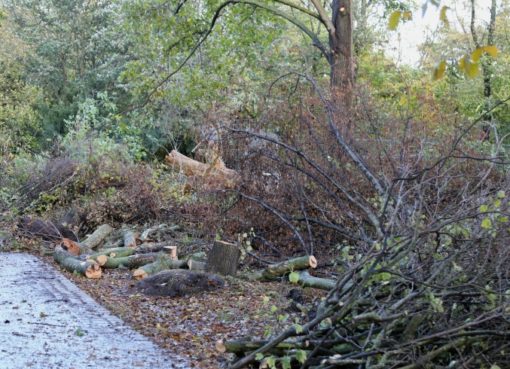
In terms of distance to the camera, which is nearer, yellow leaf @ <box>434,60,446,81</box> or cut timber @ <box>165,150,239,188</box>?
yellow leaf @ <box>434,60,446,81</box>

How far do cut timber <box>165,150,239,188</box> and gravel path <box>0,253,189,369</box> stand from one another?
2.77m

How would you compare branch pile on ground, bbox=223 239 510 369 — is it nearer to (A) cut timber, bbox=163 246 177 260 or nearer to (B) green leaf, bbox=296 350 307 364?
(B) green leaf, bbox=296 350 307 364

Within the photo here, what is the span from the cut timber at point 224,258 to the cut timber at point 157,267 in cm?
89

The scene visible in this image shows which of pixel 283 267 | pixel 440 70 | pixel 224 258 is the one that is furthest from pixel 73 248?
pixel 440 70

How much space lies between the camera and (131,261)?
10.5 m

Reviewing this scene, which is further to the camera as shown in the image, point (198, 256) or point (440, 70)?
point (198, 256)

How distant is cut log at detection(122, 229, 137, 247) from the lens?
38.8ft

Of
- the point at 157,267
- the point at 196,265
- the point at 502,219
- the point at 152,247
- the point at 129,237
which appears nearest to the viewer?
the point at 502,219

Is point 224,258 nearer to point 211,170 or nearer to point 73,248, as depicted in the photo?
point 211,170

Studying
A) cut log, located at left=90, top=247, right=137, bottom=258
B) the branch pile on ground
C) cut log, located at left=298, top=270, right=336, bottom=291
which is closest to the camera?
the branch pile on ground

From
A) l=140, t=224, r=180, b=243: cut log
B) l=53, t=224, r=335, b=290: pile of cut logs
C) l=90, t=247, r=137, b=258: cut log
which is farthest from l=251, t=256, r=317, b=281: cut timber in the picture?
l=140, t=224, r=180, b=243: cut log

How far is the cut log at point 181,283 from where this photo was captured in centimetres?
830

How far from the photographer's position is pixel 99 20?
27.9 metres

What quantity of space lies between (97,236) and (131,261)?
237 cm
